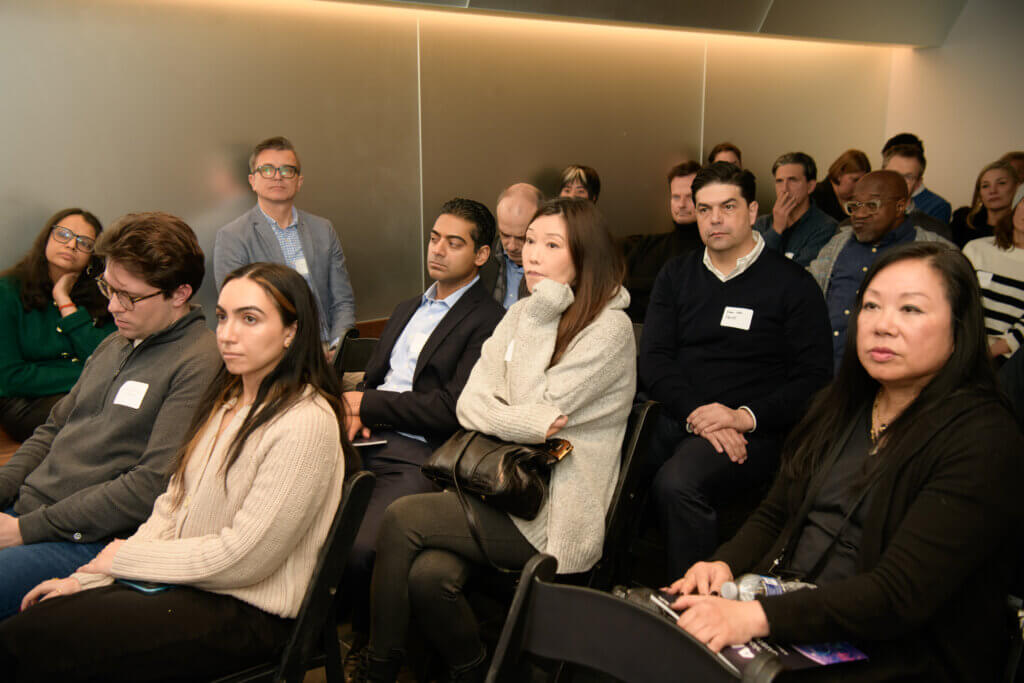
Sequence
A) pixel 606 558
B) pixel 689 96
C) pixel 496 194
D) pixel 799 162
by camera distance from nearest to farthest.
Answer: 1. pixel 606 558
2. pixel 799 162
3. pixel 496 194
4. pixel 689 96

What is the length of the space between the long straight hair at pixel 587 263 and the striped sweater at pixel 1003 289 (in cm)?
188

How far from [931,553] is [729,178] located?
5.84 ft

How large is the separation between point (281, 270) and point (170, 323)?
517 mm

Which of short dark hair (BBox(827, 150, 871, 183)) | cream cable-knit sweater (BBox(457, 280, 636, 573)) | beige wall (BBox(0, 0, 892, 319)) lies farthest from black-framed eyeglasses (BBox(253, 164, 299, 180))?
short dark hair (BBox(827, 150, 871, 183))

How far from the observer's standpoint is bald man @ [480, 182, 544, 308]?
3547 mm

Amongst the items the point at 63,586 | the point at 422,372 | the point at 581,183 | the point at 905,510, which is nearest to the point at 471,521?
the point at 422,372

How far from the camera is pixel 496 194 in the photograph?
16.3 ft

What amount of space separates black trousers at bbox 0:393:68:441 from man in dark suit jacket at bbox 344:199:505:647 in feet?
4.96

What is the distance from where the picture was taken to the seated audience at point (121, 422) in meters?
1.94

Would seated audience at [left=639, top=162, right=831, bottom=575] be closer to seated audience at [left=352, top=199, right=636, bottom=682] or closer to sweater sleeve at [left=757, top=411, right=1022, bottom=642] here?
seated audience at [left=352, top=199, right=636, bottom=682]

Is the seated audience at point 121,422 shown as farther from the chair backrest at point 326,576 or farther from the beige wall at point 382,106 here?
the beige wall at point 382,106

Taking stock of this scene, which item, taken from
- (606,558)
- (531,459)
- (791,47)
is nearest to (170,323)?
(531,459)

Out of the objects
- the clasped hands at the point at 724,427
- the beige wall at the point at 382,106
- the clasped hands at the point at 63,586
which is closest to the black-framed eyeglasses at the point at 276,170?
the beige wall at the point at 382,106

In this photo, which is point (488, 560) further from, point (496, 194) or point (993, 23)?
point (993, 23)
